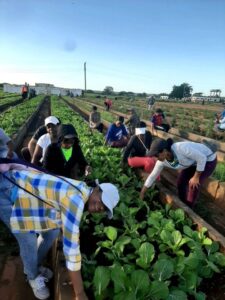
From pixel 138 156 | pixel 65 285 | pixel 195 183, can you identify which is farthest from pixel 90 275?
pixel 138 156

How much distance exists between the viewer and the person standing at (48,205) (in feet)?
7.25

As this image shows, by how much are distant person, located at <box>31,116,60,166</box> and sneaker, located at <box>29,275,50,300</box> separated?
2077 mm

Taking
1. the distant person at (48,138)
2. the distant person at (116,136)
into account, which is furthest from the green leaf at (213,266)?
the distant person at (116,136)

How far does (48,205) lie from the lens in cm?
241

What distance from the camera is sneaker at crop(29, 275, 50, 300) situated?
3031 mm

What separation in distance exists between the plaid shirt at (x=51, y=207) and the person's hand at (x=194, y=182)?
254cm

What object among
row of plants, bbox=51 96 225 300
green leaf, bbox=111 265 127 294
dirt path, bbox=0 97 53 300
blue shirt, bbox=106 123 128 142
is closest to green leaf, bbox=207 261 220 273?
row of plants, bbox=51 96 225 300

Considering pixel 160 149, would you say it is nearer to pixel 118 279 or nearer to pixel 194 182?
pixel 194 182

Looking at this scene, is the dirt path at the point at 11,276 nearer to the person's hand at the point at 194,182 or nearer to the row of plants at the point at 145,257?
the row of plants at the point at 145,257

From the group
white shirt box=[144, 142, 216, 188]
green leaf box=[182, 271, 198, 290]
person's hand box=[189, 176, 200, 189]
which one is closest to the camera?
green leaf box=[182, 271, 198, 290]

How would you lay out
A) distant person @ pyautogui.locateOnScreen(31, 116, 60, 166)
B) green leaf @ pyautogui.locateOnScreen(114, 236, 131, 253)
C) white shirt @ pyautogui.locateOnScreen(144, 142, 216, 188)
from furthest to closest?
distant person @ pyautogui.locateOnScreen(31, 116, 60, 166) < white shirt @ pyautogui.locateOnScreen(144, 142, 216, 188) < green leaf @ pyautogui.locateOnScreen(114, 236, 131, 253)

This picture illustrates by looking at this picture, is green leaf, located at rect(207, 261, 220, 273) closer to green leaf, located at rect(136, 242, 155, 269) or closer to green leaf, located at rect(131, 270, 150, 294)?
green leaf, located at rect(136, 242, 155, 269)

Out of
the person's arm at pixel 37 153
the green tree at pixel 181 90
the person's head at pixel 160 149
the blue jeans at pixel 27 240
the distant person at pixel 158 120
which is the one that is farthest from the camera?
the green tree at pixel 181 90

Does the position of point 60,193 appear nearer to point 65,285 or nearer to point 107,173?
point 65,285
